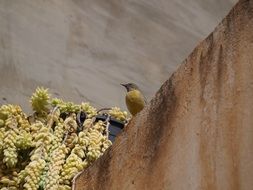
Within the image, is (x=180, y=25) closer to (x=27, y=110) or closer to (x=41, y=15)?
(x=41, y=15)

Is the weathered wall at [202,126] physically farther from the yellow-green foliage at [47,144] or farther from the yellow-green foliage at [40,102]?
the yellow-green foliage at [40,102]

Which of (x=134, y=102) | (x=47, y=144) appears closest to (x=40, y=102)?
(x=47, y=144)

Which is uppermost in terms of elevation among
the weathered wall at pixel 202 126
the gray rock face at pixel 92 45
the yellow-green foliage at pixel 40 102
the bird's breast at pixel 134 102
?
the gray rock face at pixel 92 45

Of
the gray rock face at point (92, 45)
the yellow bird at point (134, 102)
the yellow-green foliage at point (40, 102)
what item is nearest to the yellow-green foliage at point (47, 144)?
the yellow-green foliage at point (40, 102)

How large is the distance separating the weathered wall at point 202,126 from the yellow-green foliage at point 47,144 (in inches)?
13.8

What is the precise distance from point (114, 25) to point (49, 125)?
414cm

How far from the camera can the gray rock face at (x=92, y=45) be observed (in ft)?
21.5

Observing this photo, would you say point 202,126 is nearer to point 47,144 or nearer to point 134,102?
point 47,144

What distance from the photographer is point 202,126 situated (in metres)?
2.78

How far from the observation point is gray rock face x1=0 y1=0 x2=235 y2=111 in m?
6.56

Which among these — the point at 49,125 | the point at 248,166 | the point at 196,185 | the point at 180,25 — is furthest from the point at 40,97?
the point at 180,25

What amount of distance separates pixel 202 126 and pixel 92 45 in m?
4.77

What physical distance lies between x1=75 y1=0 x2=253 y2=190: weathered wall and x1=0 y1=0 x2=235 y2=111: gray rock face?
2923 millimetres

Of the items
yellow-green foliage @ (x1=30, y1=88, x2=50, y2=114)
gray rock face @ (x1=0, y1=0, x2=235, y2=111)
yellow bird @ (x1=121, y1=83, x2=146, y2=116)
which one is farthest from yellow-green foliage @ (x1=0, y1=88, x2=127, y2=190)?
gray rock face @ (x1=0, y1=0, x2=235, y2=111)
